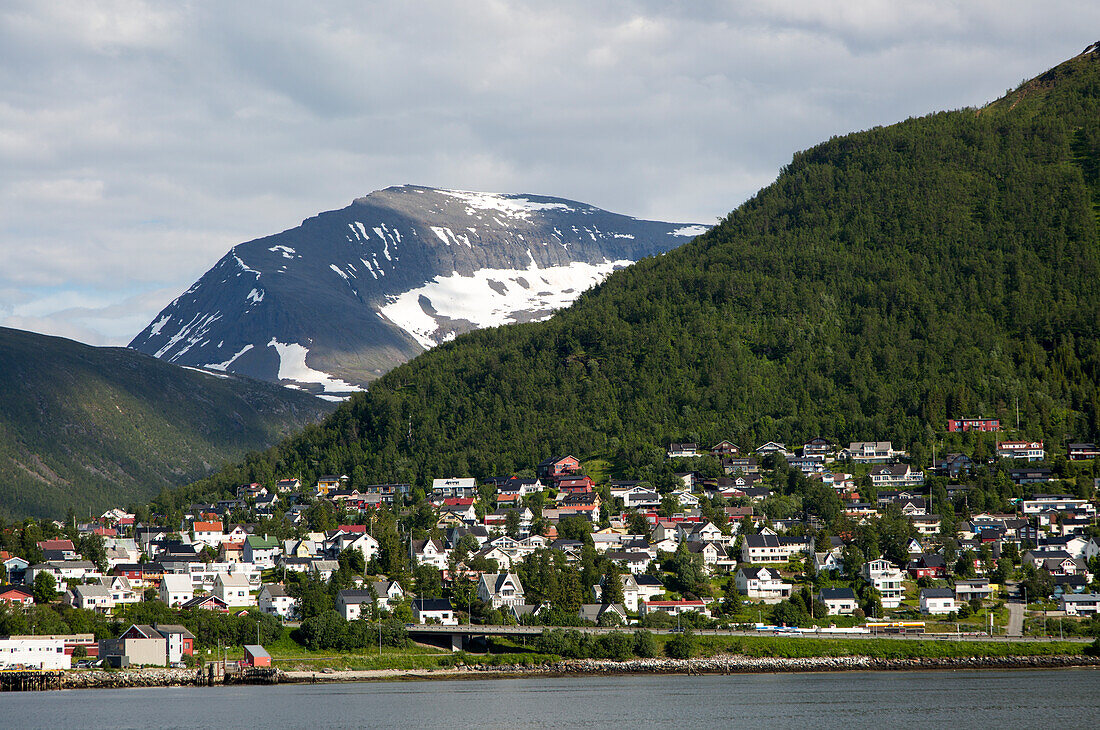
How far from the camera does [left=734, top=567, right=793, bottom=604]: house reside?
11931cm

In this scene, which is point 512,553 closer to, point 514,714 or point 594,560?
point 594,560

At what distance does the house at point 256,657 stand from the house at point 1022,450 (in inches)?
3511

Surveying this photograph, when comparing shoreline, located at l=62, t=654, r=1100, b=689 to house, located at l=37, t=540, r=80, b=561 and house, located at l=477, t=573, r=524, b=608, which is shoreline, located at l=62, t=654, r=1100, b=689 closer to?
house, located at l=477, t=573, r=524, b=608

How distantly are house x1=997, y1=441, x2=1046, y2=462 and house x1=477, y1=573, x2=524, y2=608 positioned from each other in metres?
64.1

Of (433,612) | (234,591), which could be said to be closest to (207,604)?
(234,591)

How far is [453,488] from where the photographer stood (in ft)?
547

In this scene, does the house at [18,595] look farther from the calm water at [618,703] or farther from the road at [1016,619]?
the road at [1016,619]

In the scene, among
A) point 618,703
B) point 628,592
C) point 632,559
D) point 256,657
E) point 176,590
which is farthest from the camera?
point 632,559

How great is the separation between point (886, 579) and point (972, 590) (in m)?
7.06

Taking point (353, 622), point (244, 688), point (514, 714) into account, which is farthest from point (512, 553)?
point (514, 714)

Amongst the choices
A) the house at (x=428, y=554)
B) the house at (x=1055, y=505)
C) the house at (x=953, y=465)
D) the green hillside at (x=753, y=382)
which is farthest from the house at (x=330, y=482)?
the house at (x=1055, y=505)

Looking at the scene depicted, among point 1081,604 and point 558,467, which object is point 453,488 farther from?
point 1081,604

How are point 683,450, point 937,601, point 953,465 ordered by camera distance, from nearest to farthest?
1. point 937,601
2. point 953,465
3. point 683,450

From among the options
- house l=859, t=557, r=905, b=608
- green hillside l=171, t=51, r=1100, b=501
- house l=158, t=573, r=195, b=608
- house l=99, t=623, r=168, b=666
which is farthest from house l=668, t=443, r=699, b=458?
house l=99, t=623, r=168, b=666
